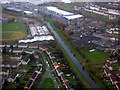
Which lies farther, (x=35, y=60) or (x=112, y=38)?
(x=112, y=38)

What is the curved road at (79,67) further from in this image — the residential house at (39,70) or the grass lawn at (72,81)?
the residential house at (39,70)

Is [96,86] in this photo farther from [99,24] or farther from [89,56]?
[99,24]

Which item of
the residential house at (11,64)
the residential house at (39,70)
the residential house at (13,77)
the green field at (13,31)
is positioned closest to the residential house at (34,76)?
the residential house at (39,70)

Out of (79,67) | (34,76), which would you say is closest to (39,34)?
(79,67)

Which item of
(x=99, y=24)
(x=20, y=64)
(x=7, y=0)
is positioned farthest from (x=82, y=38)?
(x=7, y=0)

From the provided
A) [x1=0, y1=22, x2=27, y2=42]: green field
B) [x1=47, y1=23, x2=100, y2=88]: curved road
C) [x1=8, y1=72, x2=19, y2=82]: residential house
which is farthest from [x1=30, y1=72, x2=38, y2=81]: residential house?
[x1=0, y1=22, x2=27, y2=42]: green field

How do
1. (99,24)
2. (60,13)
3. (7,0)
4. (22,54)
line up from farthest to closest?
(7,0), (60,13), (99,24), (22,54)

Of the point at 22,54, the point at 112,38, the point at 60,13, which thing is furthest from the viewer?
the point at 60,13
